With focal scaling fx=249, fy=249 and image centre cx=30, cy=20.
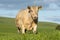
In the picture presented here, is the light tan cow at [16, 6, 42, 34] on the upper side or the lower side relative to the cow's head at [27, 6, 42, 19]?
lower

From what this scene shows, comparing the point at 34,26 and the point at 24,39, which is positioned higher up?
the point at 24,39

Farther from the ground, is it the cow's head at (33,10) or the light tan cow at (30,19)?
the cow's head at (33,10)

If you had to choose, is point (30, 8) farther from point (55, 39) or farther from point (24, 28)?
point (55, 39)

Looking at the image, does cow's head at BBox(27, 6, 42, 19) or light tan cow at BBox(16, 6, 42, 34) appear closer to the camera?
cow's head at BBox(27, 6, 42, 19)

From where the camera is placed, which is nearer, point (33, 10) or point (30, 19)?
point (33, 10)

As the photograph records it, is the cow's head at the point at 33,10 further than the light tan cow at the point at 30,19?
No

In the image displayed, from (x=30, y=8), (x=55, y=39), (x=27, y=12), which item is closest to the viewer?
(x=55, y=39)

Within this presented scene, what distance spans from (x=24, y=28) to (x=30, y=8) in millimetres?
1736

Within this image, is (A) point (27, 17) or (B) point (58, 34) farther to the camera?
(A) point (27, 17)

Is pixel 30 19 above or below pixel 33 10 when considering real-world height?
Answer: below

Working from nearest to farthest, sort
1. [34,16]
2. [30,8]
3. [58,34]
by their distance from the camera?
[58,34] < [34,16] < [30,8]

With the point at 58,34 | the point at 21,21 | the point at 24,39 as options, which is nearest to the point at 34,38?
the point at 24,39

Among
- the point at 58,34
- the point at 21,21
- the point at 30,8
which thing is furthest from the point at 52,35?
the point at 21,21

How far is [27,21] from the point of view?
18266mm
